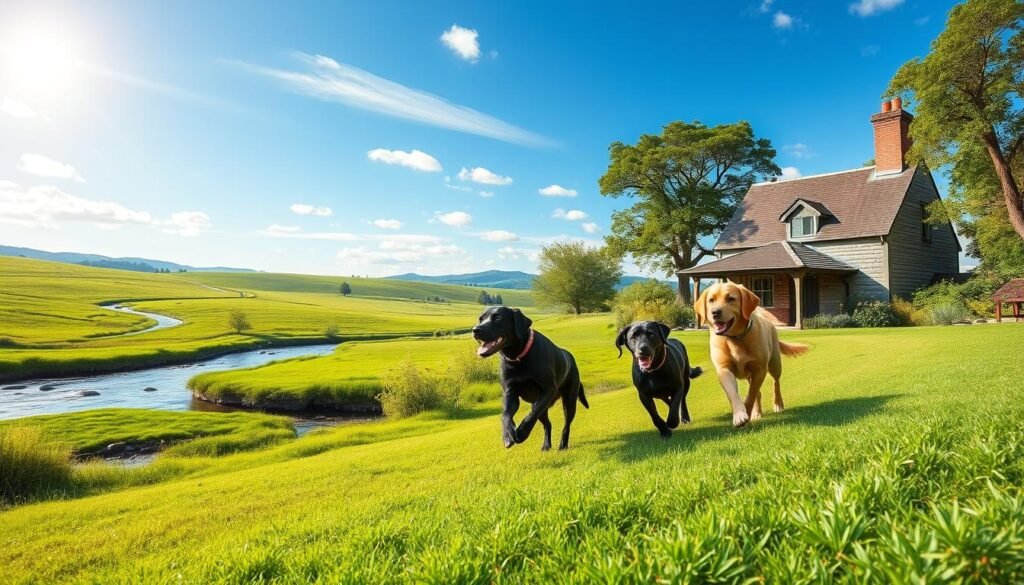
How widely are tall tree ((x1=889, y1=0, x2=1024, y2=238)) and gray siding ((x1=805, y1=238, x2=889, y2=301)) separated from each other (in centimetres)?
530

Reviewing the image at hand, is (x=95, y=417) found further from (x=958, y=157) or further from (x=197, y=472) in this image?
(x=958, y=157)

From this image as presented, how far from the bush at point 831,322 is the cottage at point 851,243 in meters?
0.78

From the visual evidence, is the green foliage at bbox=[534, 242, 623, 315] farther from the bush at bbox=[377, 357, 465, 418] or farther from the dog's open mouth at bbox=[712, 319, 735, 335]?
the dog's open mouth at bbox=[712, 319, 735, 335]

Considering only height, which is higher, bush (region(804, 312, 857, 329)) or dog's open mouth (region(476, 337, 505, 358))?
dog's open mouth (region(476, 337, 505, 358))

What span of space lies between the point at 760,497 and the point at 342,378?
2634cm

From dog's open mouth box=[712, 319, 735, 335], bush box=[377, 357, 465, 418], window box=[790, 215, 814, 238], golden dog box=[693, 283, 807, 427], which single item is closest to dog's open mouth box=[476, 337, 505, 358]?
golden dog box=[693, 283, 807, 427]

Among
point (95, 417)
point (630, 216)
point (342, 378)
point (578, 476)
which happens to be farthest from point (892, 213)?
point (95, 417)

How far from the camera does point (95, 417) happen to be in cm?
1895

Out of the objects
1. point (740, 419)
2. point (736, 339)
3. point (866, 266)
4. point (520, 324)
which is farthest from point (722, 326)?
point (866, 266)

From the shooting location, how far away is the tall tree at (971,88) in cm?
2402

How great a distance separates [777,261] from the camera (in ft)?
97.9

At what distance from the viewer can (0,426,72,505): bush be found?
32.3ft

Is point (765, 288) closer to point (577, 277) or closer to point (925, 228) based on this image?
point (925, 228)

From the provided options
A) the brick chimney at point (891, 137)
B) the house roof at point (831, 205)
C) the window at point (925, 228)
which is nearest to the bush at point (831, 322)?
the house roof at point (831, 205)
